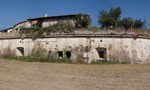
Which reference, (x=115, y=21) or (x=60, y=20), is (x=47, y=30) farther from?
(x=115, y=21)

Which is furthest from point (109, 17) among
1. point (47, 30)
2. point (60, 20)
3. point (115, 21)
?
point (47, 30)

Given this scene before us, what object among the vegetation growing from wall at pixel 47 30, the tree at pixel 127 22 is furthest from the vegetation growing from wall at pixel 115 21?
the vegetation growing from wall at pixel 47 30

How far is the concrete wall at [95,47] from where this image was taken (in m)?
22.8

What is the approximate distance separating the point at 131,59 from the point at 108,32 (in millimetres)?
3383

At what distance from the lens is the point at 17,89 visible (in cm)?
1074

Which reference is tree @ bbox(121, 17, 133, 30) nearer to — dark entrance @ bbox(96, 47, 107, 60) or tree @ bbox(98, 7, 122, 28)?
tree @ bbox(98, 7, 122, 28)

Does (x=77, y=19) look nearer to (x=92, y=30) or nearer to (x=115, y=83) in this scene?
(x=92, y=30)

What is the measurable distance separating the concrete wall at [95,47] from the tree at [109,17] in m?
6.32

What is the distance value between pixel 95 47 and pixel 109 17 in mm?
7996

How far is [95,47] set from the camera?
2369 centimetres

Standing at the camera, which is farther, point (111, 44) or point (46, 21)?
point (46, 21)

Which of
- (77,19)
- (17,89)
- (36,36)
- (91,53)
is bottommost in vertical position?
(17,89)

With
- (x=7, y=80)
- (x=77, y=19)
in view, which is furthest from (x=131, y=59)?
(x=7, y=80)

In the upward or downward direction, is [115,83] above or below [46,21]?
below
